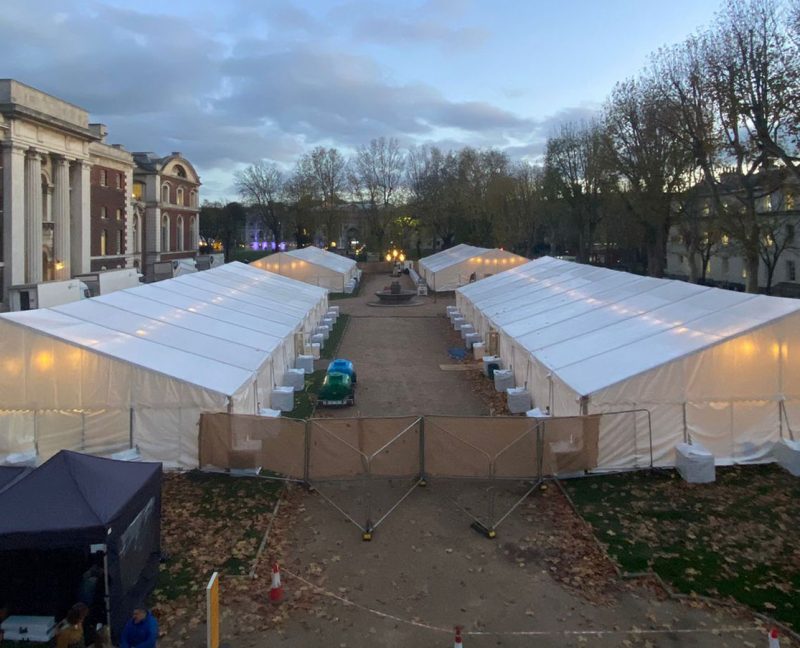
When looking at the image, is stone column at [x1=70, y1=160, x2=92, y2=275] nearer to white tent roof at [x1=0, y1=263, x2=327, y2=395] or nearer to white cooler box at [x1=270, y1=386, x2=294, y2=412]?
white tent roof at [x1=0, y1=263, x2=327, y2=395]

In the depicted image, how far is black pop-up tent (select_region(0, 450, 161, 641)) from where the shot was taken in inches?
293

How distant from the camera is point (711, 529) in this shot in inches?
420

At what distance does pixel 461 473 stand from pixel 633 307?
9544mm

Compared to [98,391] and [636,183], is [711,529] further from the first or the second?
[636,183]

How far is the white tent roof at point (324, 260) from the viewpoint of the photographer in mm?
56219

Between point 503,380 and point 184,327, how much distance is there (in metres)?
9.92

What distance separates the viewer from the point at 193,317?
19062 mm

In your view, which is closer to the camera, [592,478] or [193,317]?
[592,478]

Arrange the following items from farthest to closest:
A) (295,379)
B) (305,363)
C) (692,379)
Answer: (305,363) → (295,379) → (692,379)

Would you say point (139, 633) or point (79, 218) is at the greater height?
point (79, 218)

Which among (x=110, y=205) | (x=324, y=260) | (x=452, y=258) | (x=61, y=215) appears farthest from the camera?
(x=324, y=260)

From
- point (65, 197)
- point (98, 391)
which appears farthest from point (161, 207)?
point (98, 391)

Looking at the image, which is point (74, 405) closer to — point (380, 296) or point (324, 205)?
point (380, 296)

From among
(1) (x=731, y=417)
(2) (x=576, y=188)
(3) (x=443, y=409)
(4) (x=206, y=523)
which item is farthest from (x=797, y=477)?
(2) (x=576, y=188)
